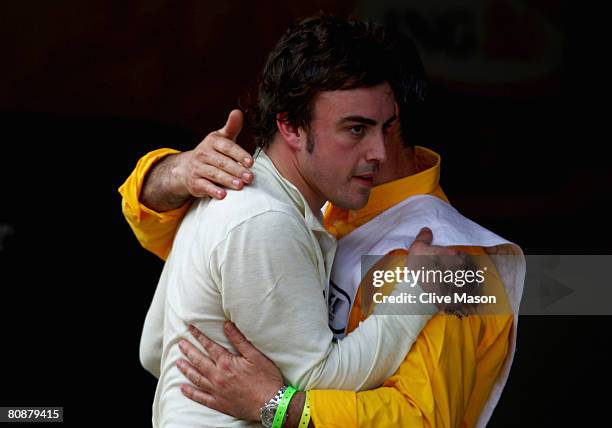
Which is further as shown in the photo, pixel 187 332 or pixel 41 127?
pixel 41 127

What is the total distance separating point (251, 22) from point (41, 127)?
91 centimetres

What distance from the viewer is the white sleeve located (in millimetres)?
2557

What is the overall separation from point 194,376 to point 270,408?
0.22 m

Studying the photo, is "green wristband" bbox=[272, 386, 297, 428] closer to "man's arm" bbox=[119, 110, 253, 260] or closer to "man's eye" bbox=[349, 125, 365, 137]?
"man's arm" bbox=[119, 110, 253, 260]

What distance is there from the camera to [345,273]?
2939 millimetres

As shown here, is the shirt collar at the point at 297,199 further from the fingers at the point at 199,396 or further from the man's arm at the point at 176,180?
the fingers at the point at 199,396

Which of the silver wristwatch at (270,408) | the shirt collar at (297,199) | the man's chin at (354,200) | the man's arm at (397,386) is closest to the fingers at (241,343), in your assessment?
the man's arm at (397,386)

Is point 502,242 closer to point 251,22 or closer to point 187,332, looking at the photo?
point 187,332

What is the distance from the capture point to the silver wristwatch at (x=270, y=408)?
8.58 feet

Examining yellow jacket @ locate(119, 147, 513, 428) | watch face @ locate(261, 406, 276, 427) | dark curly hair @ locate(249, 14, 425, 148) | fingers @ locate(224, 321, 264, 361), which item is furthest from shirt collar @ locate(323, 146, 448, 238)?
watch face @ locate(261, 406, 276, 427)

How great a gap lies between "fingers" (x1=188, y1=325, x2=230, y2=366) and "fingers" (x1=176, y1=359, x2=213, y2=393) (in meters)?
0.05

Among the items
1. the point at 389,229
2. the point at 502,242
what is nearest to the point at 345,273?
the point at 389,229

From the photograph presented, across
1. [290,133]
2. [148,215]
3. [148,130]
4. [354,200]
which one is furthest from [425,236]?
[148,130]

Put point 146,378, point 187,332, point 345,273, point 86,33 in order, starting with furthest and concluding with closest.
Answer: point 146,378, point 86,33, point 345,273, point 187,332
